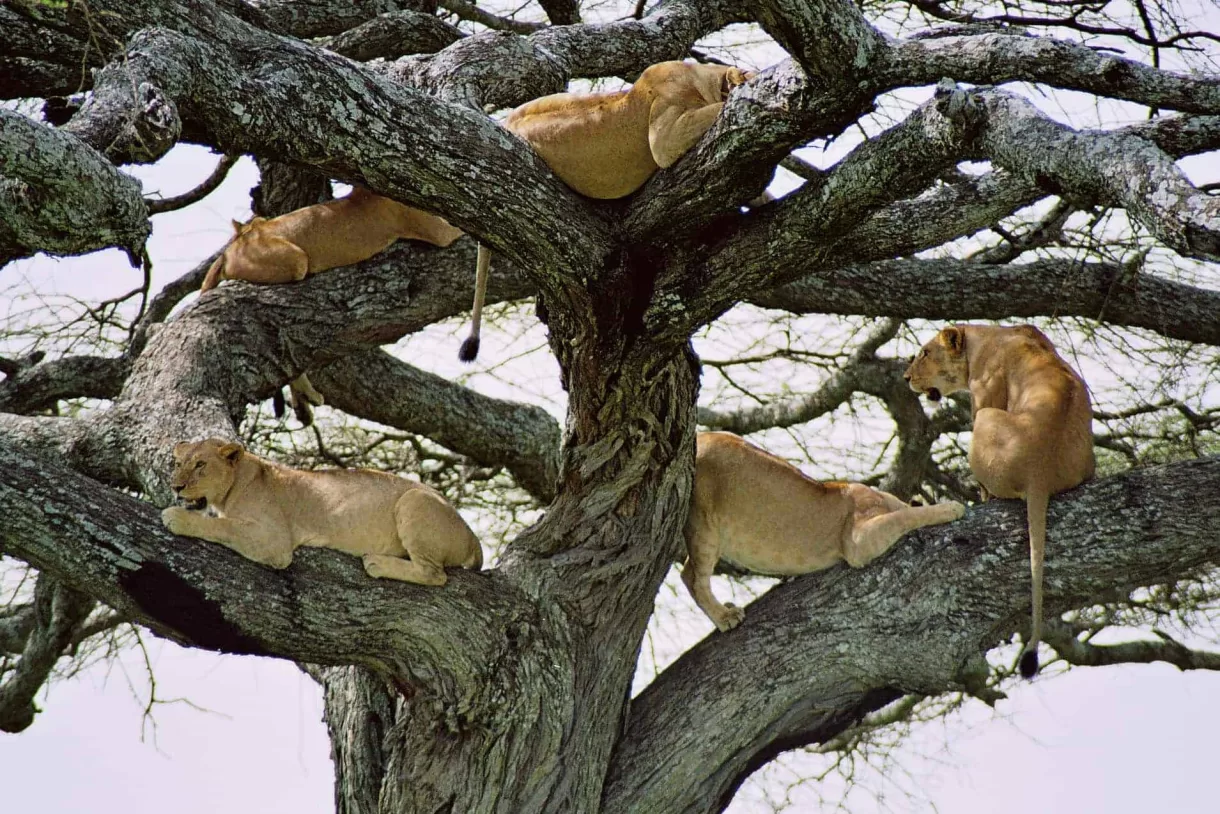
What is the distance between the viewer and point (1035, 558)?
5.18 metres

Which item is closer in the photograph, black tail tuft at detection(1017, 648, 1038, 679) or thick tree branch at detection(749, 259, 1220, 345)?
black tail tuft at detection(1017, 648, 1038, 679)

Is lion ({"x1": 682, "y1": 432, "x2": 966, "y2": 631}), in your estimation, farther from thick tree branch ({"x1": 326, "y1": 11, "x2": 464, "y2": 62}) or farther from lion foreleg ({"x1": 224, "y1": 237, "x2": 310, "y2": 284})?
thick tree branch ({"x1": 326, "y1": 11, "x2": 464, "y2": 62})

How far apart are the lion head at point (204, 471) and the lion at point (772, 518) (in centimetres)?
192

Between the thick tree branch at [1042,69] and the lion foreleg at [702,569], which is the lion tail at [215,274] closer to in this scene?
the lion foreleg at [702,569]

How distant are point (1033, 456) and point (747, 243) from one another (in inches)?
57.3

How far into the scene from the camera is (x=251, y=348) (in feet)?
20.2

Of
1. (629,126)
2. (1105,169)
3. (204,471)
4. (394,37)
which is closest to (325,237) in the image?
(394,37)

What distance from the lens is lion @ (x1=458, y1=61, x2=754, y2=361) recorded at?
4992 mm

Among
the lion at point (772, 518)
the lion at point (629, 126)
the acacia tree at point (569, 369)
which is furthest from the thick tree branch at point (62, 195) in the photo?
the lion at point (772, 518)

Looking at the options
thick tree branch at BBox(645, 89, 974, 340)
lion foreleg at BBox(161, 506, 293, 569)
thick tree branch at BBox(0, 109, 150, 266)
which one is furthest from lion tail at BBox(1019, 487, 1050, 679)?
thick tree branch at BBox(0, 109, 150, 266)

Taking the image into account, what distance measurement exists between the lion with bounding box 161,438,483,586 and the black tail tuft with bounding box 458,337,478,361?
993 millimetres

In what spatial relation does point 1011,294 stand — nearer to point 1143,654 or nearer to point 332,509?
point 1143,654

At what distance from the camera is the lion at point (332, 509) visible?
498cm

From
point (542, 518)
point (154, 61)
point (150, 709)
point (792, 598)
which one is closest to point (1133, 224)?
point (792, 598)
